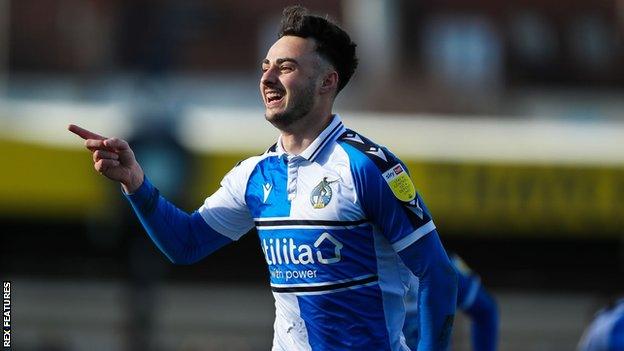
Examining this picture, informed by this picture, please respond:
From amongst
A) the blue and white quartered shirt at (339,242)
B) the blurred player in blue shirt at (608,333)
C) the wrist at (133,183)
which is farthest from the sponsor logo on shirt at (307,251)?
the blurred player in blue shirt at (608,333)

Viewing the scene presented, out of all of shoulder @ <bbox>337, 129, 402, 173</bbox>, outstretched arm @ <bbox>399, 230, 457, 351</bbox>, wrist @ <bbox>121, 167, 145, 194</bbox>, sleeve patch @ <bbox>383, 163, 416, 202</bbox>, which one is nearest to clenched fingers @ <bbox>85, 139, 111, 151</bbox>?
Result: wrist @ <bbox>121, 167, 145, 194</bbox>

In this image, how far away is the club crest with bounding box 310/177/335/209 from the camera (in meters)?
5.31

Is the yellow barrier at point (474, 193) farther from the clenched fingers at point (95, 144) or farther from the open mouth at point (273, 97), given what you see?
the open mouth at point (273, 97)

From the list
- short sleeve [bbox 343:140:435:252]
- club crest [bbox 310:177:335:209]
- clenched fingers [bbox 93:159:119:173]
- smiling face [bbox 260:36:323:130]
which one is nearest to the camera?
short sleeve [bbox 343:140:435:252]

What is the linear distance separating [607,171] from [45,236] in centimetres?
822

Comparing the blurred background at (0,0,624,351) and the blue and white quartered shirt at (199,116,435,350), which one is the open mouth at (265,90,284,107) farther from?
the blurred background at (0,0,624,351)

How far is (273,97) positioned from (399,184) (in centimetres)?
64

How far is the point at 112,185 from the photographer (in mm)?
17141

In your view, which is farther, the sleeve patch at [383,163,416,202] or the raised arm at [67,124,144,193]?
the raised arm at [67,124,144,193]

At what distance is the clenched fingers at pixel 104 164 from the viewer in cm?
552

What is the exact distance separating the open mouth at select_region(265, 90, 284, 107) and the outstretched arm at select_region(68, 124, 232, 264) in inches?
25.4

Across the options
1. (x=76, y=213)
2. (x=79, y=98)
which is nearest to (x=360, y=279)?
(x=76, y=213)

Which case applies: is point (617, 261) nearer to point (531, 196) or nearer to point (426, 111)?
point (531, 196)

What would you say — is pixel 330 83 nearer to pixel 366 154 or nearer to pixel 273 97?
pixel 273 97
